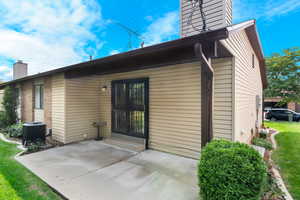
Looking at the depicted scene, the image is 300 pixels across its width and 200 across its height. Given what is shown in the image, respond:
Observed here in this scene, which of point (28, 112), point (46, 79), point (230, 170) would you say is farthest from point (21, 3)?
point (230, 170)

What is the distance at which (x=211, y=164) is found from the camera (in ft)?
6.38

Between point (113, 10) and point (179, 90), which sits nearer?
point (179, 90)

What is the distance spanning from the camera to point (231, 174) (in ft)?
5.97

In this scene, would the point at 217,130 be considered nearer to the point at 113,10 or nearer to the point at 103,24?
the point at 113,10

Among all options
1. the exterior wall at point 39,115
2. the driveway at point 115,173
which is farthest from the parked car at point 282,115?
the exterior wall at point 39,115

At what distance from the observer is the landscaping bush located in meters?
1.78

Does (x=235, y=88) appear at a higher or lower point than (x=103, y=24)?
lower

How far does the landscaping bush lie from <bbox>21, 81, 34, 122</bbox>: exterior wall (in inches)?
332

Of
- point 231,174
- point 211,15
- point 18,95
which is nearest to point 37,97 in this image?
point 18,95

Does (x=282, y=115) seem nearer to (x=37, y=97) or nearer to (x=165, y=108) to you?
(x=165, y=108)

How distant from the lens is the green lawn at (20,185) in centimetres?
240

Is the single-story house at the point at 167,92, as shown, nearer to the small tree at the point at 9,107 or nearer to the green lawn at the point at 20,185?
the small tree at the point at 9,107

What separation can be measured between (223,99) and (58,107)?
5710 mm

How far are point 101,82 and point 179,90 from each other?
3.68m
